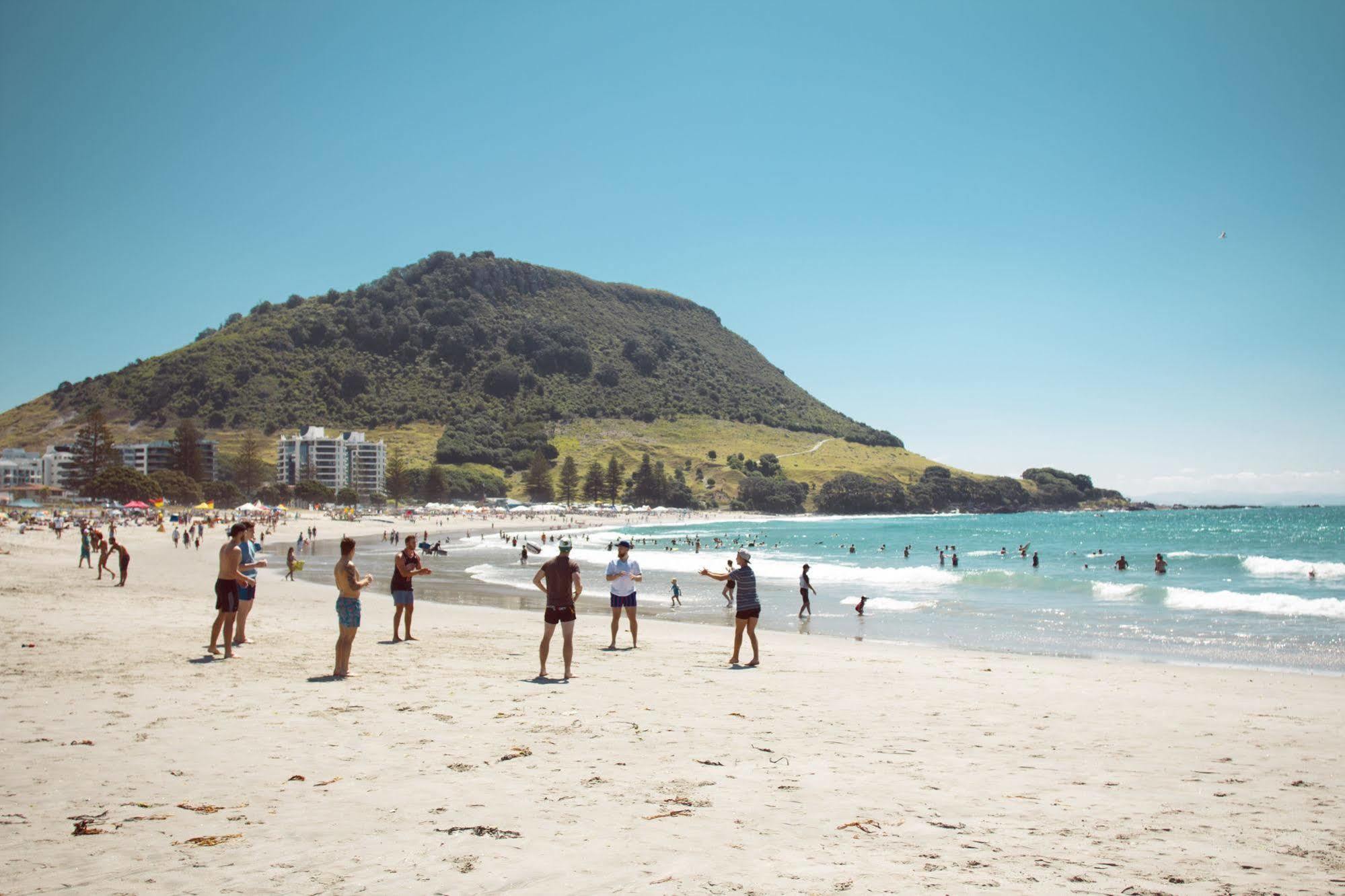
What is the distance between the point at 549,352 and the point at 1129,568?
15559 cm

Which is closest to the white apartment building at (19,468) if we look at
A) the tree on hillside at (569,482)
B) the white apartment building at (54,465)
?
the white apartment building at (54,465)

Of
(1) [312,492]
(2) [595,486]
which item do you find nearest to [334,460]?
(1) [312,492]

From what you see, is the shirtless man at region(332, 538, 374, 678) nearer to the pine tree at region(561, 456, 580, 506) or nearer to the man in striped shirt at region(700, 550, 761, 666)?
the man in striped shirt at region(700, 550, 761, 666)

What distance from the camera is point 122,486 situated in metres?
87.8

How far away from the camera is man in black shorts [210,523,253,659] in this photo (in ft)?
35.4

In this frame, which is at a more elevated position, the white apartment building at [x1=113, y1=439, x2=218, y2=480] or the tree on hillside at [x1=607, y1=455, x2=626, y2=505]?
the white apartment building at [x1=113, y1=439, x2=218, y2=480]

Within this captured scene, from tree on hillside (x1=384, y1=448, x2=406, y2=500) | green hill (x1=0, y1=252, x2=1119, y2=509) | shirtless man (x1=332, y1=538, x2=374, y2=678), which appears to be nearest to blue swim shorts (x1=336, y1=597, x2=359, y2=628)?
shirtless man (x1=332, y1=538, x2=374, y2=678)

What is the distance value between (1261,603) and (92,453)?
119775mm

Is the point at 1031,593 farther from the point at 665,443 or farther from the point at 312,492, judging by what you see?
the point at 665,443

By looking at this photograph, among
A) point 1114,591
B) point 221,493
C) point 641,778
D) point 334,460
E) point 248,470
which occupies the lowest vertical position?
point 1114,591

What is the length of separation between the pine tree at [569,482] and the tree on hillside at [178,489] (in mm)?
54553

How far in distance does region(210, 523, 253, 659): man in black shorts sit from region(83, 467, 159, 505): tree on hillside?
93.9m

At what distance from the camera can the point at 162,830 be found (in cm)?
496

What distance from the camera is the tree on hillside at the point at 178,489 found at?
9512 centimetres
